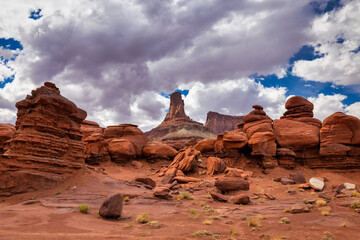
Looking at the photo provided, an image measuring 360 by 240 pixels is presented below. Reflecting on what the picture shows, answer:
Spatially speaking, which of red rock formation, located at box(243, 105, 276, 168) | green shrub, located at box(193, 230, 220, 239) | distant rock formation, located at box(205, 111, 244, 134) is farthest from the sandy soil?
distant rock formation, located at box(205, 111, 244, 134)

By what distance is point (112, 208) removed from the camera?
8266mm

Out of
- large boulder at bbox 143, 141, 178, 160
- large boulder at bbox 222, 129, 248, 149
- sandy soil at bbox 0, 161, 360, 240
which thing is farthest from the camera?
large boulder at bbox 143, 141, 178, 160

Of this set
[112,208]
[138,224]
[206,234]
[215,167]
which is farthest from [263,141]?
[112,208]

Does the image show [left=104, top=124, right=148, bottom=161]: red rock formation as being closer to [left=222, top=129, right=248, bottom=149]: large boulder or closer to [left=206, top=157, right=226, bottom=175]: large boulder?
[left=206, top=157, right=226, bottom=175]: large boulder

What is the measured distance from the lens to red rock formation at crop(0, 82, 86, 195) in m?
12.7

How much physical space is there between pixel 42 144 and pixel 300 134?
98.3 ft

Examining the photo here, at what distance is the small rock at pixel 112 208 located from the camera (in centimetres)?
→ 824

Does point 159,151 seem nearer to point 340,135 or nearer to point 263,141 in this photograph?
point 263,141

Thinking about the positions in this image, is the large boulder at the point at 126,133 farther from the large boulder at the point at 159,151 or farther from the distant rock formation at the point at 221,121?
the distant rock formation at the point at 221,121

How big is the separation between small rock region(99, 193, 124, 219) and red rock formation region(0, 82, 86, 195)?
7448mm

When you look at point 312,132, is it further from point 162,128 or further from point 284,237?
point 162,128

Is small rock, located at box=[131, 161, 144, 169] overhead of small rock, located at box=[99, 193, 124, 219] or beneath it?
overhead

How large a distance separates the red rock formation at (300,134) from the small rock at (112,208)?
26.5 m

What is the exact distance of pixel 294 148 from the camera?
28.8 meters
